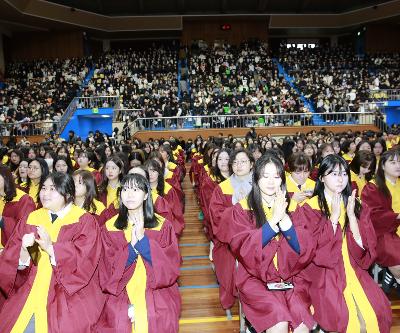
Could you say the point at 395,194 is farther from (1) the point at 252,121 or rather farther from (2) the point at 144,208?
(1) the point at 252,121

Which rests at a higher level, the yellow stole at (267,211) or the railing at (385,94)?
the railing at (385,94)

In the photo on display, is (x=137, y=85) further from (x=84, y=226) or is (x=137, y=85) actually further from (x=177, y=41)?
(x=84, y=226)

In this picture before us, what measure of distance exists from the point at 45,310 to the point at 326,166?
7.87 ft

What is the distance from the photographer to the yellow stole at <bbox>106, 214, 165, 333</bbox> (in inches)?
125

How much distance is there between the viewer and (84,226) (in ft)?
11.1

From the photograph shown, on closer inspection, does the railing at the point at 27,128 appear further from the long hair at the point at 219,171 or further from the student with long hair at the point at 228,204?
the student with long hair at the point at 228,204

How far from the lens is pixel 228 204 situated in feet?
15.9

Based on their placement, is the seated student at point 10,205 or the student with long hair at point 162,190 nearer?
the seated student at point 10,205

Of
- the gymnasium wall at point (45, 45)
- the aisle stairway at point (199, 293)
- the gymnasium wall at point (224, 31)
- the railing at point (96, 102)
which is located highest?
the gymnasium wall at point (224, 31)

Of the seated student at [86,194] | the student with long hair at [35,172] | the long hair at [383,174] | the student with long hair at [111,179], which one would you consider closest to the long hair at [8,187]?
the seated student at [86,194]

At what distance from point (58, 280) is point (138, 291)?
58 cm

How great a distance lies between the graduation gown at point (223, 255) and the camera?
14.4ft

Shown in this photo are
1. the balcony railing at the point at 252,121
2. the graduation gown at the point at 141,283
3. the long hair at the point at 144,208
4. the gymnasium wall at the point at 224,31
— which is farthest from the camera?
the gymnasium wall at the point at 224,31

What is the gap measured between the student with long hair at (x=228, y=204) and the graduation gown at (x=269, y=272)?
1.02 metres
